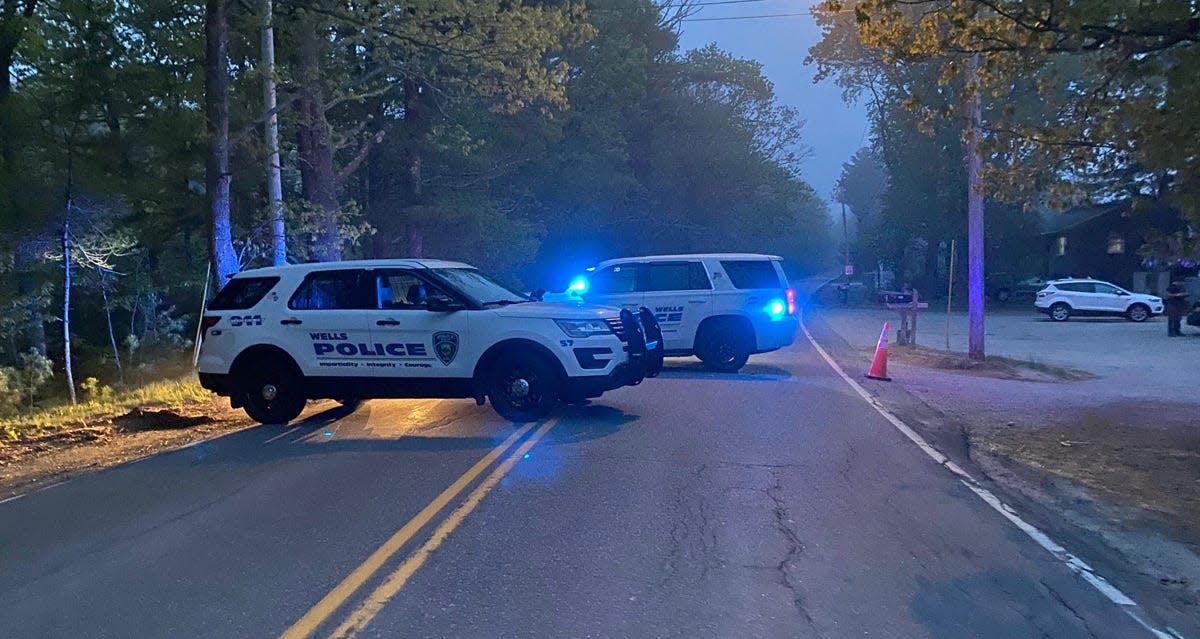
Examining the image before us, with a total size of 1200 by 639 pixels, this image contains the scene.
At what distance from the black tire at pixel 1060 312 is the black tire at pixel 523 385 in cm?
3125

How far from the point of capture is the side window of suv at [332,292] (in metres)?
11.3

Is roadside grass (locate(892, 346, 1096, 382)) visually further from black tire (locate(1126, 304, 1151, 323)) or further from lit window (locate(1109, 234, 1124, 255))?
lit window (locate(1109, 234, 1124, 255))

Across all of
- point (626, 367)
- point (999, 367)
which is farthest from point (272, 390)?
point (999, 367)

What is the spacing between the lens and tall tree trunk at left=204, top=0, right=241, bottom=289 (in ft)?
48.6

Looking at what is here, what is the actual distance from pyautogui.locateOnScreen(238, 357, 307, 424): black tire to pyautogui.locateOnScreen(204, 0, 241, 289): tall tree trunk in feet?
12.9

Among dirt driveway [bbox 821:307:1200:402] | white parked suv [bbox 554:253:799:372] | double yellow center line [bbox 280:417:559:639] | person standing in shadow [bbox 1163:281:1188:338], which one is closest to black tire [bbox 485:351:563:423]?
double yellow center line [bbox 280:417:559:639]

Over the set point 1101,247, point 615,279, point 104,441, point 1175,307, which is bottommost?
point 104,441

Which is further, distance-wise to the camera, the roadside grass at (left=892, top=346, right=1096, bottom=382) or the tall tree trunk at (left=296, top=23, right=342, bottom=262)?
the tall tree trunk at (left=296, top=23, right=342, bottom=262)

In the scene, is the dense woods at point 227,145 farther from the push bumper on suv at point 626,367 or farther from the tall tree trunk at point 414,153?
the push bumper on suv at point 626,367

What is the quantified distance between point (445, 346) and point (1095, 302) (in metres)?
32.5

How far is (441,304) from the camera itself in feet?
35.6

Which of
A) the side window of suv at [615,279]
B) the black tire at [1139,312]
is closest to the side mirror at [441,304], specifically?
the side window of suv at [615,279]

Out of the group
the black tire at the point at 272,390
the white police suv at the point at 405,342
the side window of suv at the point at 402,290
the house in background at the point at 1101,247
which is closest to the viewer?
the white police suv at the point at 405,342

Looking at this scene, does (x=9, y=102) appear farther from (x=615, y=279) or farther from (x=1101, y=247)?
(x=1101, y=247)
